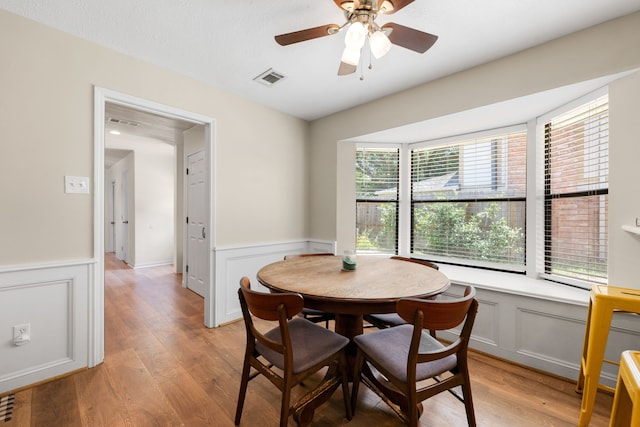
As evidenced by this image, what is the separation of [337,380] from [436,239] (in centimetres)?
226

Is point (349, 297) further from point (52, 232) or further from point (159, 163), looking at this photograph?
point (159, 163)

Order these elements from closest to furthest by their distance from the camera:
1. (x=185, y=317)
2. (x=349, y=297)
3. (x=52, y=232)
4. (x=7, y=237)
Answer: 1. (x=349, y=297)
2. (x=7, y=237)
3. (x=52, y=232)
4. (x=185, y=317)

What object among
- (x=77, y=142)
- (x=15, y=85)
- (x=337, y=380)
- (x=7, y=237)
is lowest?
(x=337, y=380)

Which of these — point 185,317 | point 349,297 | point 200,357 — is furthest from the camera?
point 185,317

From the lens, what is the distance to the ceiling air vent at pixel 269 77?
252 cm

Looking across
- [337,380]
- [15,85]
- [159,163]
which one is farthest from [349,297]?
[159,163]

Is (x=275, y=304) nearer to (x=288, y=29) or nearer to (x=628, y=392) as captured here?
(x=628, y=392)

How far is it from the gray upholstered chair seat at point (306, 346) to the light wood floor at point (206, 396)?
0.45 meters

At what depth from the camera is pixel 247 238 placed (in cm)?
318

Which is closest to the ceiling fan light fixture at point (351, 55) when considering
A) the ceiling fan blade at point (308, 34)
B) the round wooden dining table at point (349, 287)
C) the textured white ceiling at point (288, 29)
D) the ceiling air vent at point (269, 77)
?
the ceiling fan blade at point (308, 34)

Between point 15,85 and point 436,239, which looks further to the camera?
point 436,239

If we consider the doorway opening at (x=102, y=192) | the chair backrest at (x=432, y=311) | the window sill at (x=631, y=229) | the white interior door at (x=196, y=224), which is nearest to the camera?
the chair backrest at (x=432, y=311)

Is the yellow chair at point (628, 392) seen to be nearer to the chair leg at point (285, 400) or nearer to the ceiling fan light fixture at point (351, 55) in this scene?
the chair leg at point (285, 400)

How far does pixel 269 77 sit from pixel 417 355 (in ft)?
8.50
